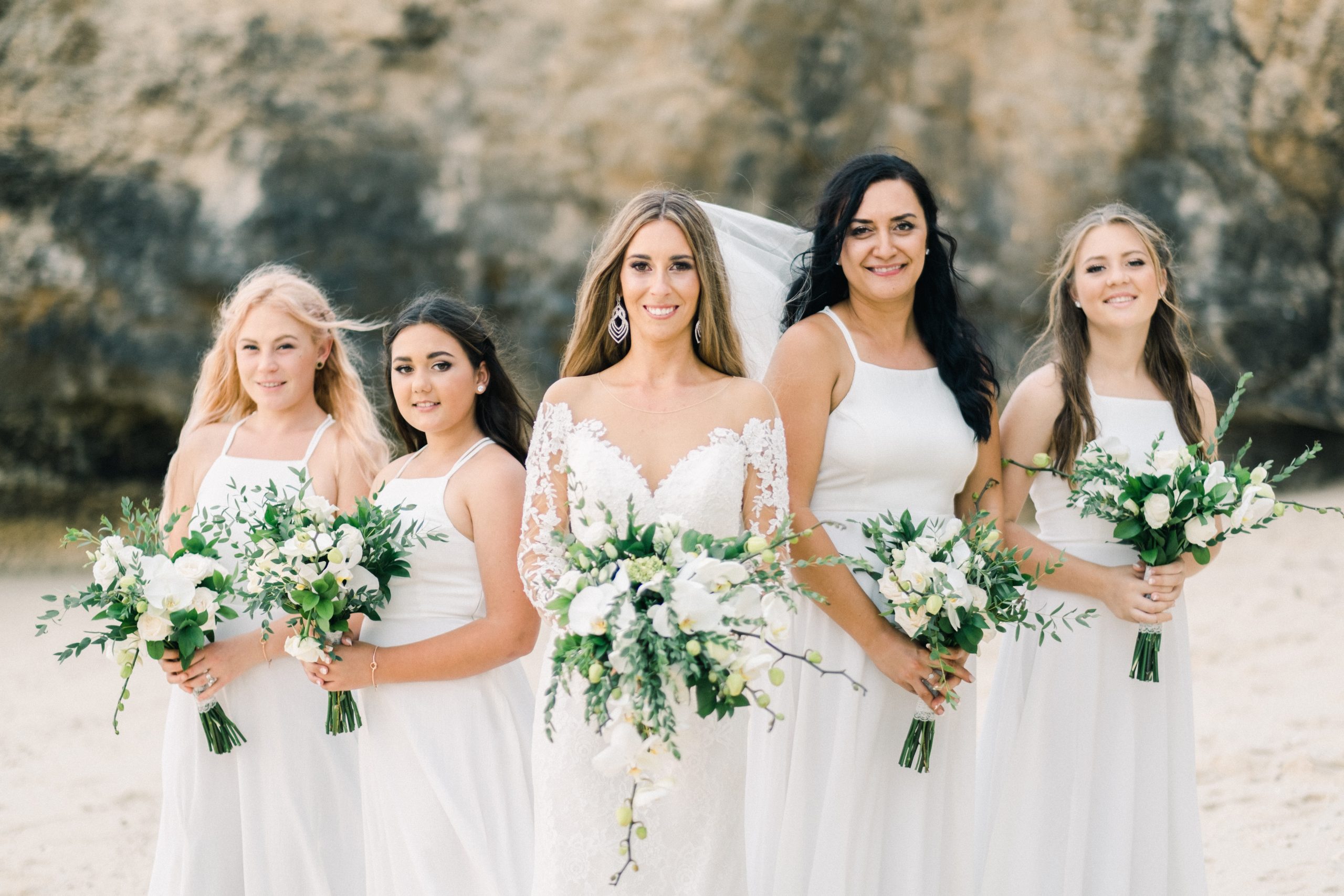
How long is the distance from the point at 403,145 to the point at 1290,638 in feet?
29.7

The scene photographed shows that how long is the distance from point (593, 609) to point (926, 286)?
6.09 feet

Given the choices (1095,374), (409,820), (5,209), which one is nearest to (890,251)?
(1095,374)

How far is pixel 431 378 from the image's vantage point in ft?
12.2

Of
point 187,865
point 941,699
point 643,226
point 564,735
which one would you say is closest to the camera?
point 564,735

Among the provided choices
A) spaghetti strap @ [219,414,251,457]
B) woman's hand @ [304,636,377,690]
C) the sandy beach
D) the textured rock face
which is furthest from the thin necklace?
the textured rock face

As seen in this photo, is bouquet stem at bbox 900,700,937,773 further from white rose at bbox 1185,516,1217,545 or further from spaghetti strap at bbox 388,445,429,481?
spaghetti strap at bbox 388,445,429,481

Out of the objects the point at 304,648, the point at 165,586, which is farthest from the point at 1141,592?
the point at 165,586

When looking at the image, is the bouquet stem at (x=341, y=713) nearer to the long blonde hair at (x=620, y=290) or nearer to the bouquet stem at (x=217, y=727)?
the bouquet stem at (x=217, y=727)

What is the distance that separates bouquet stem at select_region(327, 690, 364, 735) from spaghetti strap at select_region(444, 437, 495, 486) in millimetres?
718

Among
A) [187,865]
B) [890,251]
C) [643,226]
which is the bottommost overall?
[187,865]

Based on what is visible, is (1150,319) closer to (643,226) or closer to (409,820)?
(643,226)

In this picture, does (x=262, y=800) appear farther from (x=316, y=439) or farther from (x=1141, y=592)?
(x=1141, y=592)

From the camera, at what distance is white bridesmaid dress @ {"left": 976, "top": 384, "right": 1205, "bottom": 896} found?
156 inches

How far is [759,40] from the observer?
11.6 meters
